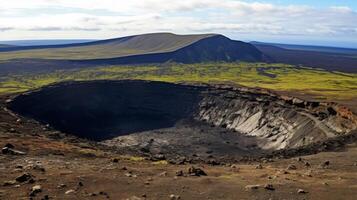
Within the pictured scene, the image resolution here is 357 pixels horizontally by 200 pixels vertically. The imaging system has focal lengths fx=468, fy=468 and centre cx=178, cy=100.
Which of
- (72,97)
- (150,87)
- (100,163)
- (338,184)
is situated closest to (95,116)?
(72,97)

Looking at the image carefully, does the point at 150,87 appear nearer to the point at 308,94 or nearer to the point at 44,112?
the point at 44,112

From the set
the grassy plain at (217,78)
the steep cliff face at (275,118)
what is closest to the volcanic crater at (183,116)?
the steep cliff face at (275,118)

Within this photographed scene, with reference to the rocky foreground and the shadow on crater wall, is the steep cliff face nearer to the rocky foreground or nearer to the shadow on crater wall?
the shadow on crater wall

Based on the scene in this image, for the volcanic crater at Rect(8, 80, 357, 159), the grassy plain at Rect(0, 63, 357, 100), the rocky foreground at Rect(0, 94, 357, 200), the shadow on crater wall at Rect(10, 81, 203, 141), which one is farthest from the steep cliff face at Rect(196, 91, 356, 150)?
the grassy plain at Rect(0, 63, 357, 100)

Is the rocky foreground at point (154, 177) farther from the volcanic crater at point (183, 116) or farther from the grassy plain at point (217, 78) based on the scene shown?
the grassy plain at point (217, 78)

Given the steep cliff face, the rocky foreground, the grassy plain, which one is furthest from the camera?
the grassy plain

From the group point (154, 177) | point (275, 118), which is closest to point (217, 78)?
point (275, 118)

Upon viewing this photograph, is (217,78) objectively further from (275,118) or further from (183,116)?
(275,118)
